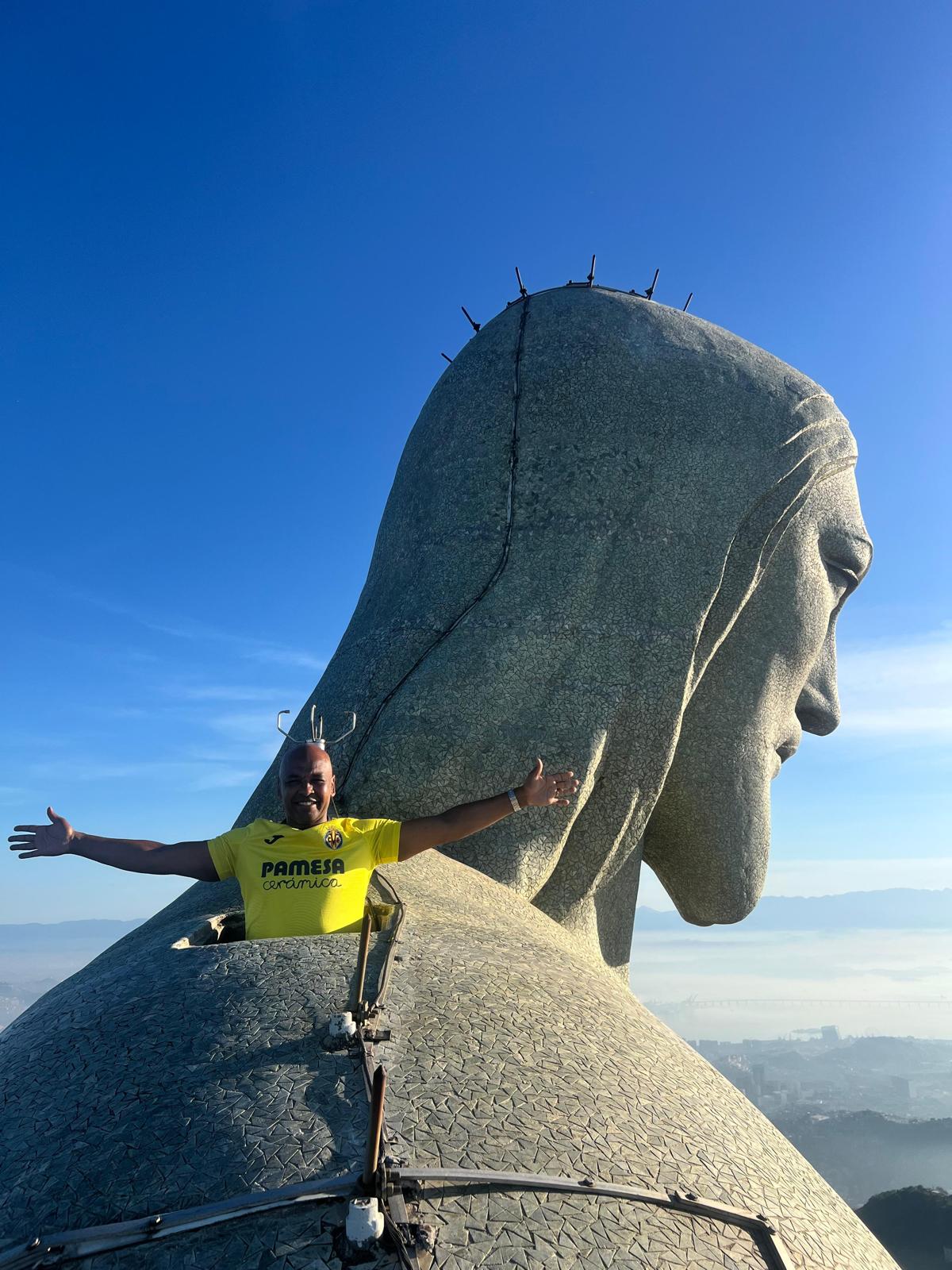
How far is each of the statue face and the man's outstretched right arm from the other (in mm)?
3670

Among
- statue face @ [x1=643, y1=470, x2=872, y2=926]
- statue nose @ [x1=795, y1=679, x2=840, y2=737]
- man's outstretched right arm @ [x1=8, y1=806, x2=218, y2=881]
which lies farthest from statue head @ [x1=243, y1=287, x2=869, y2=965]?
man's outstretched right arm @ [x1=8, y1=806, x2=218, y2=881]

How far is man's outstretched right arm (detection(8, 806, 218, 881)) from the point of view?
12.2 feet

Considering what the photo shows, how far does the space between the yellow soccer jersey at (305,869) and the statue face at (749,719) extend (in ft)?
11.2

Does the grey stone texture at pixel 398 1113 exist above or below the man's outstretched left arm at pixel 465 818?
below

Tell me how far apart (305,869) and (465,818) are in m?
0.62

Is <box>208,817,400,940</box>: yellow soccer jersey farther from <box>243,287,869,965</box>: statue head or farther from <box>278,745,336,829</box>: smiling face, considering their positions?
<box>243,287,869,965</box>: statue head

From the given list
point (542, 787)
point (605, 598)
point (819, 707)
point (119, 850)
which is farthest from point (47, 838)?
point (819, 707)

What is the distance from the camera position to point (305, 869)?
371cm

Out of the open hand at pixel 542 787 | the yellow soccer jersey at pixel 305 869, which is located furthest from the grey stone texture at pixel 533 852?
the open hand at pixel 542 787

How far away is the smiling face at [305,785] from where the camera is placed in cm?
389

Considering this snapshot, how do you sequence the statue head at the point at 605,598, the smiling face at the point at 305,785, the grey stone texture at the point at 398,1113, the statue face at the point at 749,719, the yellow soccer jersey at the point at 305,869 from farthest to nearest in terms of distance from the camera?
the statue face at the point at 749,719, the statue head at the point at 605,598, the smiling face at the point at 305,785, the yellow soccer jersey at the point at 305,869, the grey stone texture at the point at 398,1113

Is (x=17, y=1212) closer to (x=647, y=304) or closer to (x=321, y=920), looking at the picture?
(x=321, y=920)

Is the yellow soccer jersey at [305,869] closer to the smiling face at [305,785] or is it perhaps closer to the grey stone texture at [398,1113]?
the smiling face at [305,785]

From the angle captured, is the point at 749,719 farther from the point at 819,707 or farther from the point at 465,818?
Result: the point at 465,818
